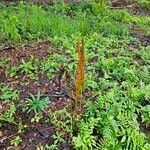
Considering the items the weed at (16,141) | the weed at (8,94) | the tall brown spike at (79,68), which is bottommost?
the weed at (16,141)

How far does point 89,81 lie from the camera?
262 inches

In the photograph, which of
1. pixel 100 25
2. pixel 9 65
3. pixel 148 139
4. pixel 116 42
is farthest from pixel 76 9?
pixel 148 139

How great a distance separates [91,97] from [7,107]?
1.53m

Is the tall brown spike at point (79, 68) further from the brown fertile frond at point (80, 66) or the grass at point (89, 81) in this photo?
the grass at point (89, 81)

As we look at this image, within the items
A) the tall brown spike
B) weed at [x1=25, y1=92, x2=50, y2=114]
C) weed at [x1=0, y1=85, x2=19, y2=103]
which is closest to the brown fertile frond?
the tall brown spike

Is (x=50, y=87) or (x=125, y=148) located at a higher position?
(x=50, y=87)

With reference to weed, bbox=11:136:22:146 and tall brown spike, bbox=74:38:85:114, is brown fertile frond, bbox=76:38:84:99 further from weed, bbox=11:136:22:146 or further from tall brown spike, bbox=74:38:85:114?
weed, bbox=11:136:22:146

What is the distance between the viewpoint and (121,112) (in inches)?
241

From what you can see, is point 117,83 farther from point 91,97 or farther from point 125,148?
point 125,148

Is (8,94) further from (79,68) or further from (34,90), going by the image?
(79,68)

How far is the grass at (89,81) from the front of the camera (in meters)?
5.70

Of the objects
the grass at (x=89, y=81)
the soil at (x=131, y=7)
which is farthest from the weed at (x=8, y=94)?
the soil at (x=131, y=7)

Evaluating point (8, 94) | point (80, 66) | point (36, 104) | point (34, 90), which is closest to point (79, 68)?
point (80, 66)

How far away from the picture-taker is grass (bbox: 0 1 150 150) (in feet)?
18.7
